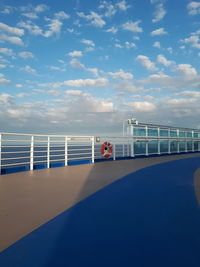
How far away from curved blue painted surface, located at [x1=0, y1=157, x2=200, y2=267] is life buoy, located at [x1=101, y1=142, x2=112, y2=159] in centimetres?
531

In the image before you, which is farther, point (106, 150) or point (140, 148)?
point (140, 148)

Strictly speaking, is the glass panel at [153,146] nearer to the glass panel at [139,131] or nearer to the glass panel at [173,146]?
the glass panel at [139,131]

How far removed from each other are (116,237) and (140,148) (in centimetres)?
832

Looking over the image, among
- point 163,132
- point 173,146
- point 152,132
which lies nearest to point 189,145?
point 173,146

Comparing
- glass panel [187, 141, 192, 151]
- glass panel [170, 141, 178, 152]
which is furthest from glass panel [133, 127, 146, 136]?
glass panel [187, 141, 192, 151]

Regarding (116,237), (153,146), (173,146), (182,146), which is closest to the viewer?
(116,237)

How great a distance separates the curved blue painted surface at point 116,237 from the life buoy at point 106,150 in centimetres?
531

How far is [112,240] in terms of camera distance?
5.00 feet

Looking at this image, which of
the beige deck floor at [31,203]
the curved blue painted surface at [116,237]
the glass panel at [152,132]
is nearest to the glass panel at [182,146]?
the glass panel at [152,132]

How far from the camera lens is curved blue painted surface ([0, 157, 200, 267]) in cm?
129

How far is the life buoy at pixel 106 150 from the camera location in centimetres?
783

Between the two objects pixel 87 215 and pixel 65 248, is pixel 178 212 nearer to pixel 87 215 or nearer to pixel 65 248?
pixel 87 215

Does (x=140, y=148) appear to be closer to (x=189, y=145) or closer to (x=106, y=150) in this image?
(x=106, y=150)

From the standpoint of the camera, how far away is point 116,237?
157 cm
